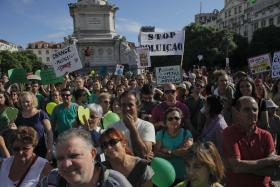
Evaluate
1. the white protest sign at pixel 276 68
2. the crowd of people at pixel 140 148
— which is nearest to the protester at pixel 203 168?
the crowd of people at pixel 140 148

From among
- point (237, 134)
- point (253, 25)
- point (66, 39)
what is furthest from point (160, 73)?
point (253, 25)

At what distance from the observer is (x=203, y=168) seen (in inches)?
115

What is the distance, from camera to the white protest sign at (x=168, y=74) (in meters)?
10.2

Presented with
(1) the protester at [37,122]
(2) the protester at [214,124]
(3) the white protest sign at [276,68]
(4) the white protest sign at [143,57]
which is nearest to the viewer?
(2) the protester at [214,124]

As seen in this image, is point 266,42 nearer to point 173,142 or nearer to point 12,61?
point 12,61

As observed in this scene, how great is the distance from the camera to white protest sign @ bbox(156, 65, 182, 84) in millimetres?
10227

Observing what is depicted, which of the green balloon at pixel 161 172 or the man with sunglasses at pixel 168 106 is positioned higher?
the man with sunglasses at pixel 168 106

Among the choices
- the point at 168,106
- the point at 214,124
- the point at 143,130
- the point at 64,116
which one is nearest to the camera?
the point at 143,130

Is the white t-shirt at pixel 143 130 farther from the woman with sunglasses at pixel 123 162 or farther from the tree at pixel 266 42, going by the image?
the tree at pixel 266 42

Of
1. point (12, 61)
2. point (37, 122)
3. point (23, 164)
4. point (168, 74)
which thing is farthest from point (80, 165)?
point (12, 61)

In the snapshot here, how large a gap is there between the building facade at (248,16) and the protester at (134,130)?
6805 centimetres

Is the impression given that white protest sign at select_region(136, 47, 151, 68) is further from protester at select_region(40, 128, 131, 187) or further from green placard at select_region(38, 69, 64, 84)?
protester at select_region(40, 128, 131, 187)

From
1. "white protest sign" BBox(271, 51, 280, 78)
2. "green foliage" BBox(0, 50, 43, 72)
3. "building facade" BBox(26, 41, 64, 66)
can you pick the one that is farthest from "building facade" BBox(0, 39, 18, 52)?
"white protest sign" BBox(271, 51, 280, 78)

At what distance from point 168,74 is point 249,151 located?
694 centimetres
